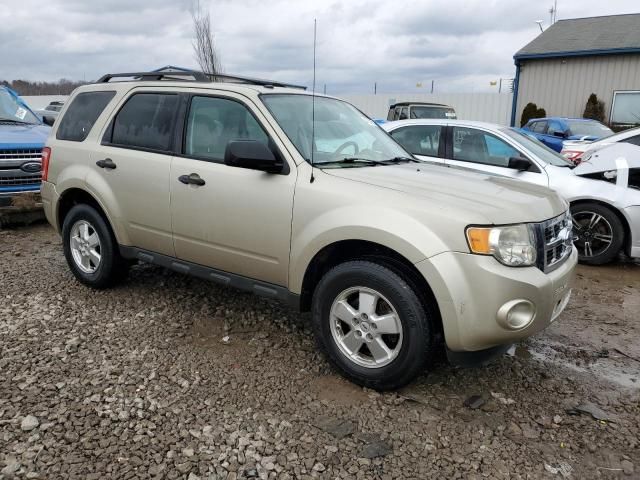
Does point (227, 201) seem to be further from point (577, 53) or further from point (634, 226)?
point (577, 53)

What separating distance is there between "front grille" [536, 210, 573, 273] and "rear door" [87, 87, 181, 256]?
2.62 meters

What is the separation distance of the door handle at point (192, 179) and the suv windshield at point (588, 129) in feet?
40.5

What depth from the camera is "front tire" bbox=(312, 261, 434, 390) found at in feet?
9.89

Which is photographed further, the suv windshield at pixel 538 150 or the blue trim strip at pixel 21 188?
the blue trim strip at pixel 21 188

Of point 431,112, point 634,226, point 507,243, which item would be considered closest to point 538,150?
point 634,226

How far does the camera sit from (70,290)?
4.93m

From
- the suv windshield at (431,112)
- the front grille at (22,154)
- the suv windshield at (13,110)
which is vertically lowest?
the front grille at (22,154)

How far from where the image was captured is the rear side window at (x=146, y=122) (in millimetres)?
4195

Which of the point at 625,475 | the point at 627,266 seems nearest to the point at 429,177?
the point at 625,475

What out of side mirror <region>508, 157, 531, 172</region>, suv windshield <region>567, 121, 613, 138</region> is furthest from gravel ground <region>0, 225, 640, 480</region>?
suv windshield <region>567, 121, 613, 138</region>

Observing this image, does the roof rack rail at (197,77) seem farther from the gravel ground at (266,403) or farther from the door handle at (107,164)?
the gravel ground at (266,403)

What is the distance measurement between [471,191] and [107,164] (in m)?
2.93

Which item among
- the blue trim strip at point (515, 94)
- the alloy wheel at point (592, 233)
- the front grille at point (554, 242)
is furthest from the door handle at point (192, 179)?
the blue trim strip at point (515, 94)

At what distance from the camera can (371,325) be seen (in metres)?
3.19
